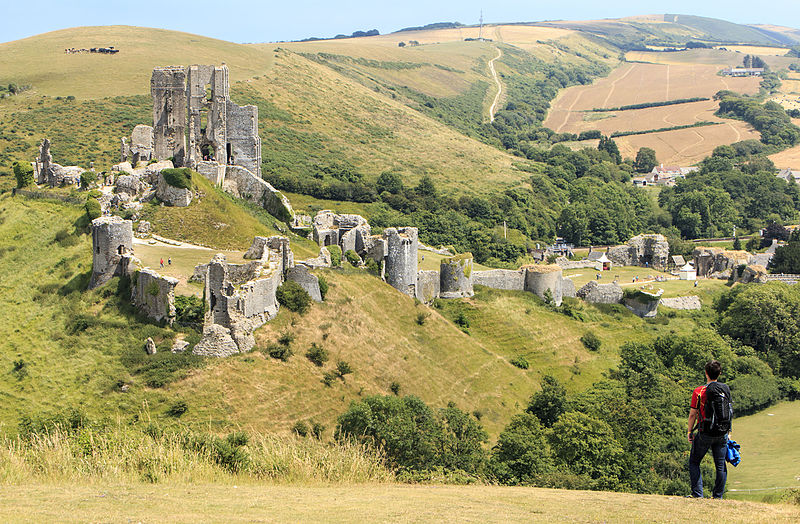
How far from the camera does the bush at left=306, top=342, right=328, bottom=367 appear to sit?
36000mm

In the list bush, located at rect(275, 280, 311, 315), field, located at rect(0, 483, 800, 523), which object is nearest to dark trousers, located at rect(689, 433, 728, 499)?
field, located at rect(0, 483, 800, 523)

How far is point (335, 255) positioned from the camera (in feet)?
156

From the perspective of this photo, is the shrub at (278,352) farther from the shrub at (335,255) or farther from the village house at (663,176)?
the village house at (663,176)

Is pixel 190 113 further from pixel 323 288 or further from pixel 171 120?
pixel 323 288

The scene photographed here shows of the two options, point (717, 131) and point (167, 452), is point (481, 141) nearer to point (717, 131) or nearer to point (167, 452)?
point (717, 131)

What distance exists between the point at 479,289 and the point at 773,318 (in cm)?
2508

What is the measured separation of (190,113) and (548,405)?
25.9 meters

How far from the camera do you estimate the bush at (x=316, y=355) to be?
3600 centimetres

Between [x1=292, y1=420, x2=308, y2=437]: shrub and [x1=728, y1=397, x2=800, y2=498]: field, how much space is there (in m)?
18.5

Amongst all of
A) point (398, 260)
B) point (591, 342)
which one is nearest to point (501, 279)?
point (591, 342)

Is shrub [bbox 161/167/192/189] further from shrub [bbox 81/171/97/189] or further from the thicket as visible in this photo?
the thicket

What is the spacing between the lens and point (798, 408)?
5541 centimetres

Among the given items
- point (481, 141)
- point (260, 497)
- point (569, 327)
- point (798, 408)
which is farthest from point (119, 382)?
point (481, 141)

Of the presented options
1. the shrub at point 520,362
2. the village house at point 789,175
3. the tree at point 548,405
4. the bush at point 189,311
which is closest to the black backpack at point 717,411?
the bush at point 189,311
